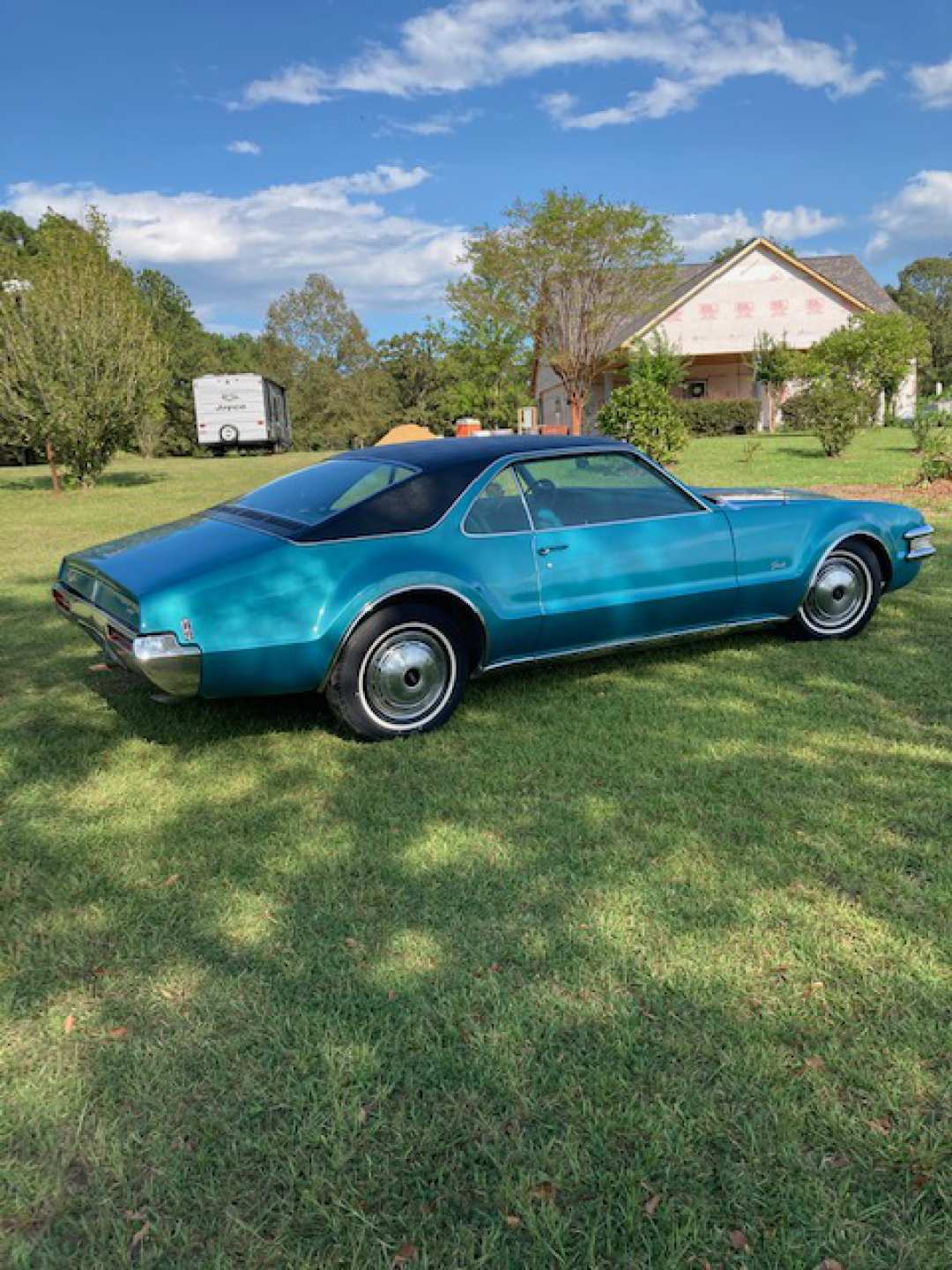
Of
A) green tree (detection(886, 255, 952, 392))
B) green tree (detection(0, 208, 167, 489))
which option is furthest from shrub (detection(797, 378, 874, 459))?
green tree (detection(886, 255, 952, 392))

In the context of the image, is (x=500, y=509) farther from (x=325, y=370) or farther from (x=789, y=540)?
(x=325, y=370)

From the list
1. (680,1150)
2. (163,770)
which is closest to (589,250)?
(163,770)

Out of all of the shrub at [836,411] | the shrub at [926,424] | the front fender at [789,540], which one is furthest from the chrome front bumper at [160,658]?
the shrub at [836,411]

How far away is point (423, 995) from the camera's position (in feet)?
7.75

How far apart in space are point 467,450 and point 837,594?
2450 millimetres

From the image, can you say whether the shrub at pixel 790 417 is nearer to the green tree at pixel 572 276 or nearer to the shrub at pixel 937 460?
the green tree at pixel 572 276

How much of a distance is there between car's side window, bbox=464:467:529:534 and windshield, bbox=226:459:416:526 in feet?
1.20

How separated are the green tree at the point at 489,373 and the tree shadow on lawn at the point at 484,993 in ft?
105

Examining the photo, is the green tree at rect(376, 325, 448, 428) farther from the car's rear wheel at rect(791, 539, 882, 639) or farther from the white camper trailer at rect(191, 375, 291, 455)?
the car's rear wheel at rect(791, 539, 882, 639)

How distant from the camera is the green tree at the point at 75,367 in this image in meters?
17.6

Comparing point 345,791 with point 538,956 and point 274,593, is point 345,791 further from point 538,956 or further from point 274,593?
point 538,956

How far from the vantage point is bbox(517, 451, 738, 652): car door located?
4406 mm

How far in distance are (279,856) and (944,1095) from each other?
2.06 metres

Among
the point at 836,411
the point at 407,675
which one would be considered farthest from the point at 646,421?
the point at 407,675
